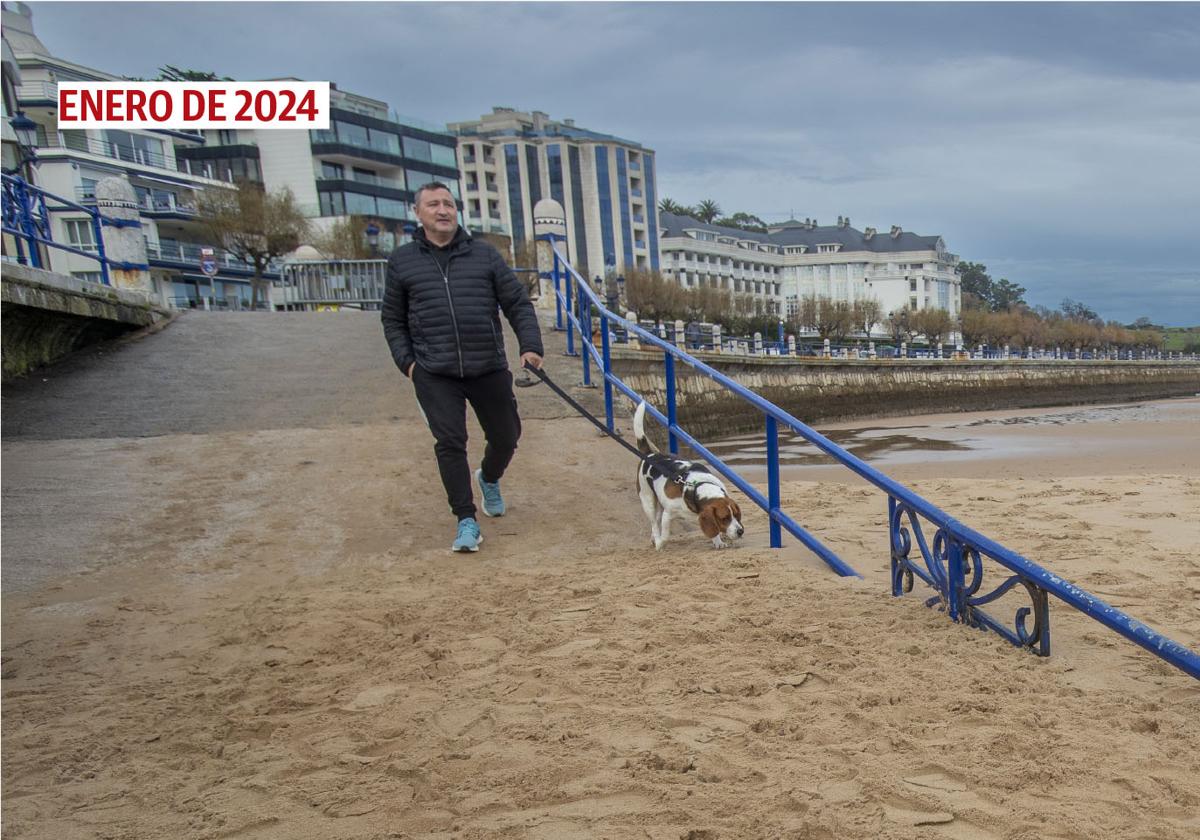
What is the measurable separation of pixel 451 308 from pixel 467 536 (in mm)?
1183

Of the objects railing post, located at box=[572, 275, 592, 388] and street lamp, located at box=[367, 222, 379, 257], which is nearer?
railing post, located at box=[572, 275, 592, 388]

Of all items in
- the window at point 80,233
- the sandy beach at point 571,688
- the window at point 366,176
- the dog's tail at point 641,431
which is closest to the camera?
the sandy beach at point 571,688

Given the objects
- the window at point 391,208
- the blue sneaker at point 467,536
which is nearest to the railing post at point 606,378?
the blue sneaker at point 467,536

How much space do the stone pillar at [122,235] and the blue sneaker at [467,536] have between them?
9.23 meters

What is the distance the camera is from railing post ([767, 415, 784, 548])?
3.85 metres

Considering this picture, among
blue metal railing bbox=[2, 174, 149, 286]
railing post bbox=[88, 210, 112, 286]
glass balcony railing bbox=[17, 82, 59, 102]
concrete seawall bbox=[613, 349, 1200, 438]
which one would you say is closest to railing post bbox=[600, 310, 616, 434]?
blue metal railing bbox=[2, 174, 149, 286]

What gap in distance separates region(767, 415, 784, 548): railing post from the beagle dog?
0.55 ft

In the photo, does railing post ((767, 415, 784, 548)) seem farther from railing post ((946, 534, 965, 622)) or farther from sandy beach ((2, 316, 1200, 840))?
railing post ((946, 534, 965, 622))

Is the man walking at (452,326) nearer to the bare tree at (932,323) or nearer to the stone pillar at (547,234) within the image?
the stone pillar at (547,234)

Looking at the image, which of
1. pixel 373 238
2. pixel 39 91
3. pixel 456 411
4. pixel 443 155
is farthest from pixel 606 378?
pixel 443 155

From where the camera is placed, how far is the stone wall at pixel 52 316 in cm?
778

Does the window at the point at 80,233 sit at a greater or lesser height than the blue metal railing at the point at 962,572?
greater

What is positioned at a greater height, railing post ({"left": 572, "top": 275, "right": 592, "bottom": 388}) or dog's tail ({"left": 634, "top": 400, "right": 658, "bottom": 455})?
railing post ({"left": 572, "top": 275, "right": 592, "bottom": 388})

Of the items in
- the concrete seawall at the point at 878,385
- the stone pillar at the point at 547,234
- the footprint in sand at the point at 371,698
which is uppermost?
the stone pillar at the point at 547,234
